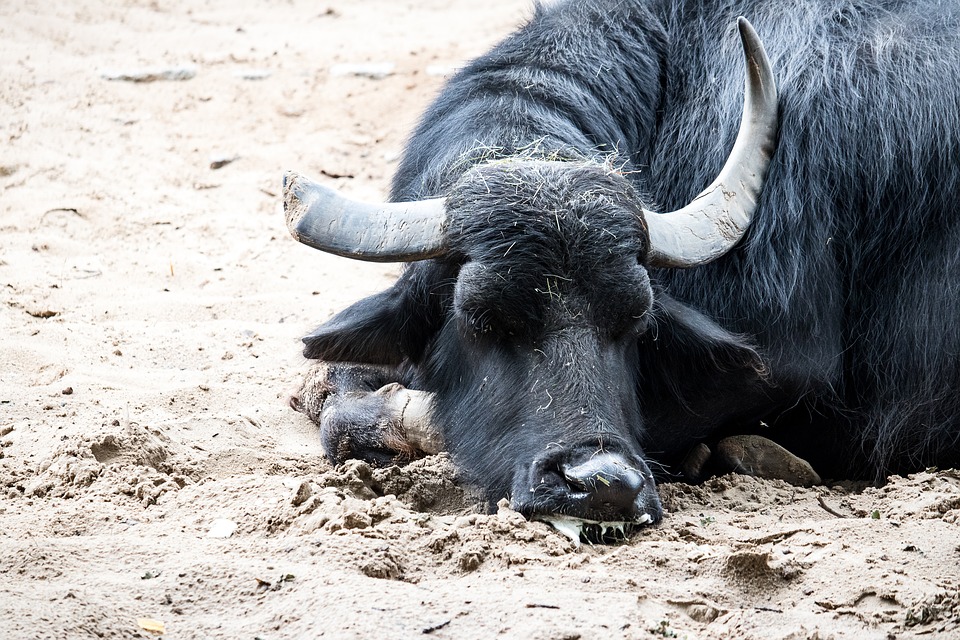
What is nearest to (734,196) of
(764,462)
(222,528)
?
(764,462)

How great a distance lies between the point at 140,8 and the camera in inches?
418

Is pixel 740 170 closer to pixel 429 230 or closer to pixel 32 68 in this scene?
pixel 429 230

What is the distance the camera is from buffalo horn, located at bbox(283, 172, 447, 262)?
12.4 ft

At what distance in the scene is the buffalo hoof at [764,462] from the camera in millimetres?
4555

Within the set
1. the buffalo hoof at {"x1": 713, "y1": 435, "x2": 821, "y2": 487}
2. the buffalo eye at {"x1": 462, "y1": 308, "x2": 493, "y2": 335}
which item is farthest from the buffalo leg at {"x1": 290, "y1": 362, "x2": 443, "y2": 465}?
the buffalo hoof at {"x1": 713, "y1": 435, "x2": 821, "y2": 487}

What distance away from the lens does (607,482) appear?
335cm

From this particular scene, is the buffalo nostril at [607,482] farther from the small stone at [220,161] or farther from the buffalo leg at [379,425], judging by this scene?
the small stone at [220,161]

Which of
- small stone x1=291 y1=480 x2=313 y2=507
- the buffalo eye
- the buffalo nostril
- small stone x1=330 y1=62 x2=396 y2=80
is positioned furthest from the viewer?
small stone x1=330 y1=62 x2=396 y2=80

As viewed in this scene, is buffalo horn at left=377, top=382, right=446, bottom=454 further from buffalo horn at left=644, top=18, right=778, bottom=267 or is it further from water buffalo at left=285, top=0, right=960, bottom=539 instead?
buffalo horn at left=644, top=18, right=778, bottom=267

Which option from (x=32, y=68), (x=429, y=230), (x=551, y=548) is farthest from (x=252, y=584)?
(x=32, y=68)

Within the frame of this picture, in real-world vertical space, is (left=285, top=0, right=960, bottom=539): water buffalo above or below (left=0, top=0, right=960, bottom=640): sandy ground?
above

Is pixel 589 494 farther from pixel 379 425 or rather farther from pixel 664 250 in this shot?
pixel 379 425

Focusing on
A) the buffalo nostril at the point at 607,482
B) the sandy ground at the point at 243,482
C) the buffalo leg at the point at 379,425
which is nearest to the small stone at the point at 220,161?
the sandy ground at the point at 243,482

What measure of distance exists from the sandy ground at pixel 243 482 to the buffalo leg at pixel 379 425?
0.46ft
